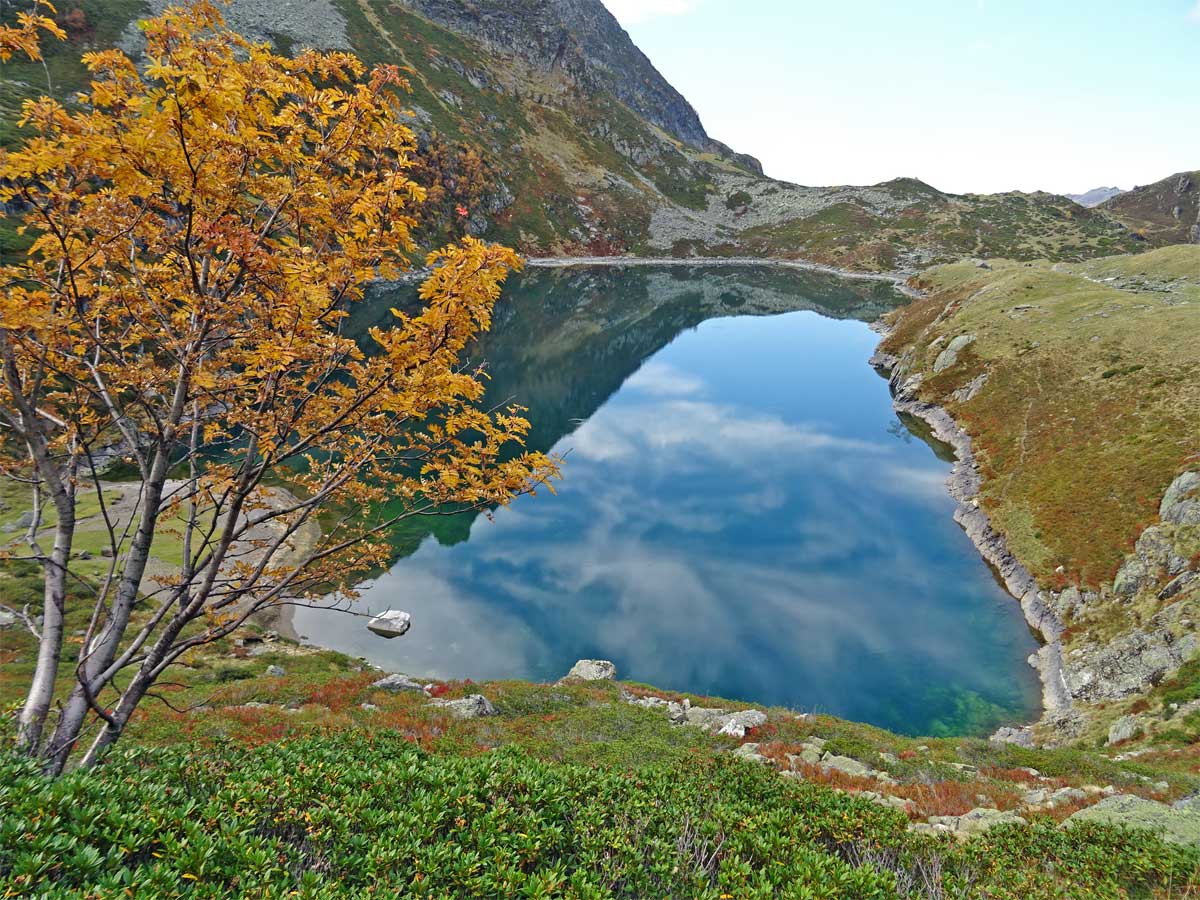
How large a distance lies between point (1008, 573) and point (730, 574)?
1906 centimetres

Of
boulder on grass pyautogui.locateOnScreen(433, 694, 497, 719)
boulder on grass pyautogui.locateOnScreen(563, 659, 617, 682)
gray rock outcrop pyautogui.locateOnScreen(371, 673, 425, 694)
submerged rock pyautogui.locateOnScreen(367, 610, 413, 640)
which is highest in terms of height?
boulder on grass pyautogui.locateOnScreen(433, 694, 497, 719)

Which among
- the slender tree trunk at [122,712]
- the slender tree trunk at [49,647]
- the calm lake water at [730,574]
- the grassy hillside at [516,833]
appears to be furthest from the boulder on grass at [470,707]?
the slender tree trunk at [49,647]

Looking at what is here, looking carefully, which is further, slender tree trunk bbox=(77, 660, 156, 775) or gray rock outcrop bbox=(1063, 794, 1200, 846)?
gray rock outcrop bbox=(1063, 794, 1200, 846)

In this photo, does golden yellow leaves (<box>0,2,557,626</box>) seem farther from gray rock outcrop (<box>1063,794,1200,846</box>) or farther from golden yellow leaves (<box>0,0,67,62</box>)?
gray rock outcrop (<box>1063,794,1200,846</box>)

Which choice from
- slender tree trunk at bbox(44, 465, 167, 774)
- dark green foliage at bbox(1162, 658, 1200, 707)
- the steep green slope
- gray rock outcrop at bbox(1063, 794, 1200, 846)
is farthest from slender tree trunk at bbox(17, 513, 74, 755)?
dark green foliage at bbox(1162, 658, 1200, 707)

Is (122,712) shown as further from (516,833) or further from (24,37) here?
(24,37)

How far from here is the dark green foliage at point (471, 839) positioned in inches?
219

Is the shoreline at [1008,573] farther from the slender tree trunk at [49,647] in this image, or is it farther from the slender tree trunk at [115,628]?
the slender tree trunk at [49,647]

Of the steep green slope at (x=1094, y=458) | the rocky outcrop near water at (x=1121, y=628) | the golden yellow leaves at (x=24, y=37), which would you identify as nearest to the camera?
the golden yellow leaves at (x=24, y=37)

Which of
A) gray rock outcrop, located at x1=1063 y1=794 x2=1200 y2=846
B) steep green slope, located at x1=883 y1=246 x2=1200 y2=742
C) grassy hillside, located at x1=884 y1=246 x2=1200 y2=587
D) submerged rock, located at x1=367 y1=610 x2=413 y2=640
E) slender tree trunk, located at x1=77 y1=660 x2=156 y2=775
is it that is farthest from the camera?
grassy hillside, located at x1=884 y1=246 x2=1200 y2=587

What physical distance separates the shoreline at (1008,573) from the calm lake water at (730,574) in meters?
0.94

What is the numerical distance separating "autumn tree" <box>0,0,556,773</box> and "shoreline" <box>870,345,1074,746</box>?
97.8 ft

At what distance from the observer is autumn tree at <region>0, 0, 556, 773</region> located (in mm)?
6801

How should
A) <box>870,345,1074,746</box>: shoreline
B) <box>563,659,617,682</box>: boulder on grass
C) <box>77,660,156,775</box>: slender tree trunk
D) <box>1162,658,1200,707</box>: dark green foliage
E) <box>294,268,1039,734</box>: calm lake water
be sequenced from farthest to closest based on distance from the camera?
<box>294,268,1039,734</box>: calm lake water
<box>563,659,617,682</box>: boulder on grass
<box>870,345,1074,746</box>: shoreline
<box>1162,658,1200,707</box>: dark green foliage
<box>77,660,156,775</box>: slender tree trunk
